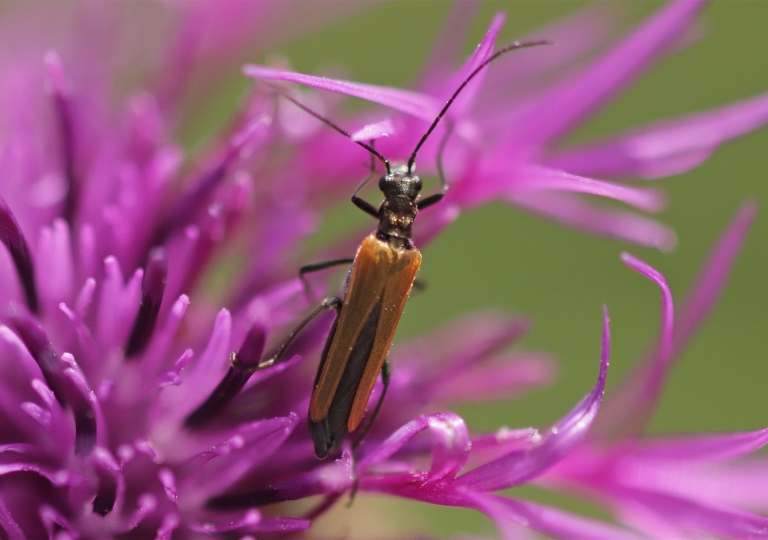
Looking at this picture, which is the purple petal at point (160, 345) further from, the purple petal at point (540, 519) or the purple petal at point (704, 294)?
the purple petal at point (704, 294)

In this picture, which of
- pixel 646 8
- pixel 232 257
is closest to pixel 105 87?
pixel 232 257

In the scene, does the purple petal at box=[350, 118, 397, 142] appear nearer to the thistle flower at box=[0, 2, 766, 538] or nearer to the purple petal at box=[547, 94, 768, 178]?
the thistle flower at box=[0, 2, 766, 538]

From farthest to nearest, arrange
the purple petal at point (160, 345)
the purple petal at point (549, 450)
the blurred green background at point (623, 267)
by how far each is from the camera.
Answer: the blurred green background at point (623, 267), the purple petal at point (160, 345), the purple petal at point (549, 450)

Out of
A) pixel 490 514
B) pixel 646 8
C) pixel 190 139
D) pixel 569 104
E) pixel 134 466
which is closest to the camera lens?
pixel 490 514

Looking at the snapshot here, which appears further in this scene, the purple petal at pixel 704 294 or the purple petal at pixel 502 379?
the purple petal at pixel 502 379

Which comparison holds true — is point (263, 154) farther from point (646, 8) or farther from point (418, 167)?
point (646, 8)

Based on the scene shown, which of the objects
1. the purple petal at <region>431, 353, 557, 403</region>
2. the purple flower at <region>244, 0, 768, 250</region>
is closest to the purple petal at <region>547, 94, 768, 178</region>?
the purple flower at <region>244, 0, 768, 250</region>

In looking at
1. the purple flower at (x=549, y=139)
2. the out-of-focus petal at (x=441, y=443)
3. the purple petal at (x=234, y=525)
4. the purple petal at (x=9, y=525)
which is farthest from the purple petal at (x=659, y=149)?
the purple petal at (x=9, y=525)
